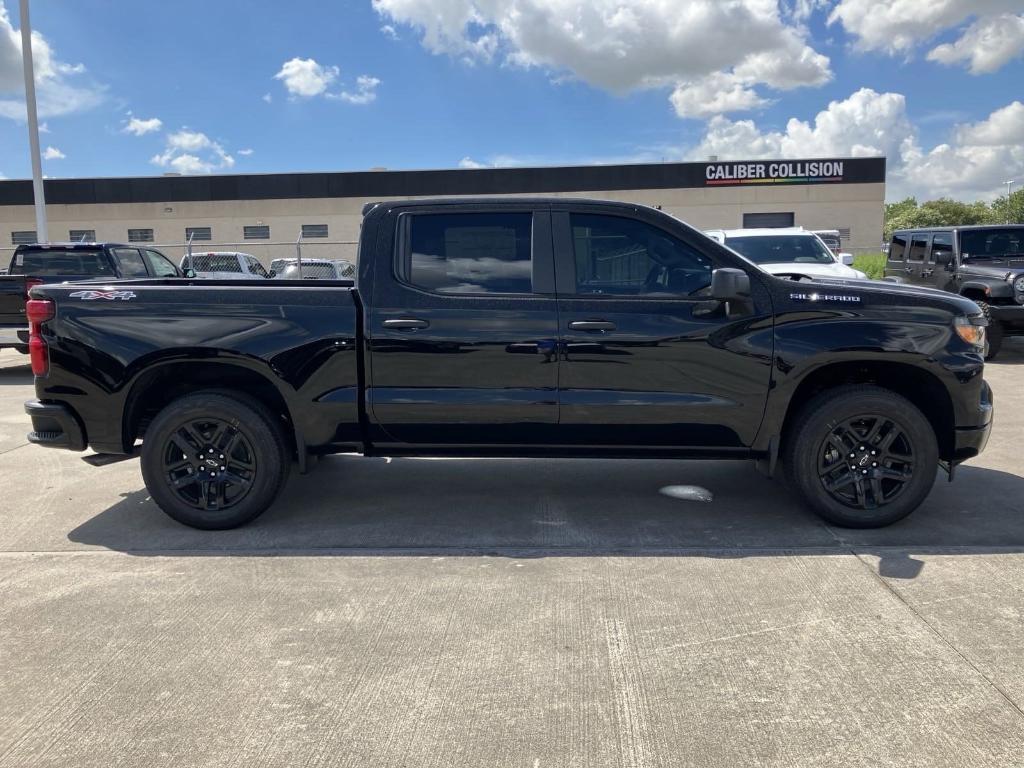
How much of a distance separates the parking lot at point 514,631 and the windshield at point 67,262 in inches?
286

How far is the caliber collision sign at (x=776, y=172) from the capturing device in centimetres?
3591

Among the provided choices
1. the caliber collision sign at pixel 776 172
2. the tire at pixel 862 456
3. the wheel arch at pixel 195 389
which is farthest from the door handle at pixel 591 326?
the caliber collision sign at pixel 776 172

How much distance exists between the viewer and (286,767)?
2.69 meters

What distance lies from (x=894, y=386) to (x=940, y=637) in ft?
6.25

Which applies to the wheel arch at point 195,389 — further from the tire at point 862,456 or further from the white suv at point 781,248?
the white suv at point 781,248

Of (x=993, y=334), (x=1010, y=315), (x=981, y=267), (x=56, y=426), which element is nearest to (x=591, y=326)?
(x=56, y=426)

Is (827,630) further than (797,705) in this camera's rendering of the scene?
Yes

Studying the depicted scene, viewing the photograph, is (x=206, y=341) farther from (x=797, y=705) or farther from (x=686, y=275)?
(x=797, y=705)

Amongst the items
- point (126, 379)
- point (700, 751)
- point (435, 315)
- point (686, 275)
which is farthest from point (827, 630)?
point (126, 379)

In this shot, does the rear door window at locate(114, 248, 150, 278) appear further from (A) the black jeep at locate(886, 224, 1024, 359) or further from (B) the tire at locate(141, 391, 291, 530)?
(A) the black jeep at locate(886, 224, 1024, 359)

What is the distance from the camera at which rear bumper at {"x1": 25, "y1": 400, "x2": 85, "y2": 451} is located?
4.86 metres

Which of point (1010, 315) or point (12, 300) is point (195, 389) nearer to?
point (12, 300)

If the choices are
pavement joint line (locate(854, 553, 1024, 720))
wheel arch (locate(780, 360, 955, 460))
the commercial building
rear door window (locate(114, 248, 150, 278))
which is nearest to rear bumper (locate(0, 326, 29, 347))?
rear door window (locate(114, 248, 150, 278))

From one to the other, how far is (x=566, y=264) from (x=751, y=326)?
3.66 feet
